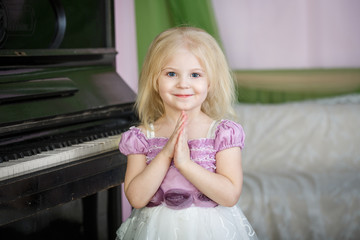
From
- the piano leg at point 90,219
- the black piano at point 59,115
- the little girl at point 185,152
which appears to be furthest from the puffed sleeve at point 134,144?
the piano leg at point 90,219

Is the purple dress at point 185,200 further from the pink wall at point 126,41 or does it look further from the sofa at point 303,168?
the pink wall at point 126,41

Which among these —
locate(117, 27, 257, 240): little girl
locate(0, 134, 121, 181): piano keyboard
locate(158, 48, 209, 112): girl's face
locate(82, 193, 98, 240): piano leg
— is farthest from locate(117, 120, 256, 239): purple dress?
locate(82, 193, 98, 240): piano leg

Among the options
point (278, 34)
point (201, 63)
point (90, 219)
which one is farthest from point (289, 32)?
point (201, 63)

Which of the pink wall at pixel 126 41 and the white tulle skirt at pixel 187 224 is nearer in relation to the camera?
the white tulle skirt at pixel 187 224

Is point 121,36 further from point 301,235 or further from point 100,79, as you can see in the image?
point 301,235

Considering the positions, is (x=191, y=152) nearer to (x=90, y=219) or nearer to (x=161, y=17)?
(x=90, y=219)

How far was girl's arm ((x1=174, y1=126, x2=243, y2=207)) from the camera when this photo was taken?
3.85 ft

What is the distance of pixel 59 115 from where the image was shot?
1.71 m

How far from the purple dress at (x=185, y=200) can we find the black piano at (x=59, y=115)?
1.11ft

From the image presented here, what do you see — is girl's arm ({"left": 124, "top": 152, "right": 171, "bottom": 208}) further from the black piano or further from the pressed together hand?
the black piano

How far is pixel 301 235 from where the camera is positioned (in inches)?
87.9

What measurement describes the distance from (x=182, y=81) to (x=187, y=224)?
0.36m

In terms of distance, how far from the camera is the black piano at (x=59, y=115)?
4.81 feet

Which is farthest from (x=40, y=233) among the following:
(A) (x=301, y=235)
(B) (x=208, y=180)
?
(A) (x=301, y=235)
